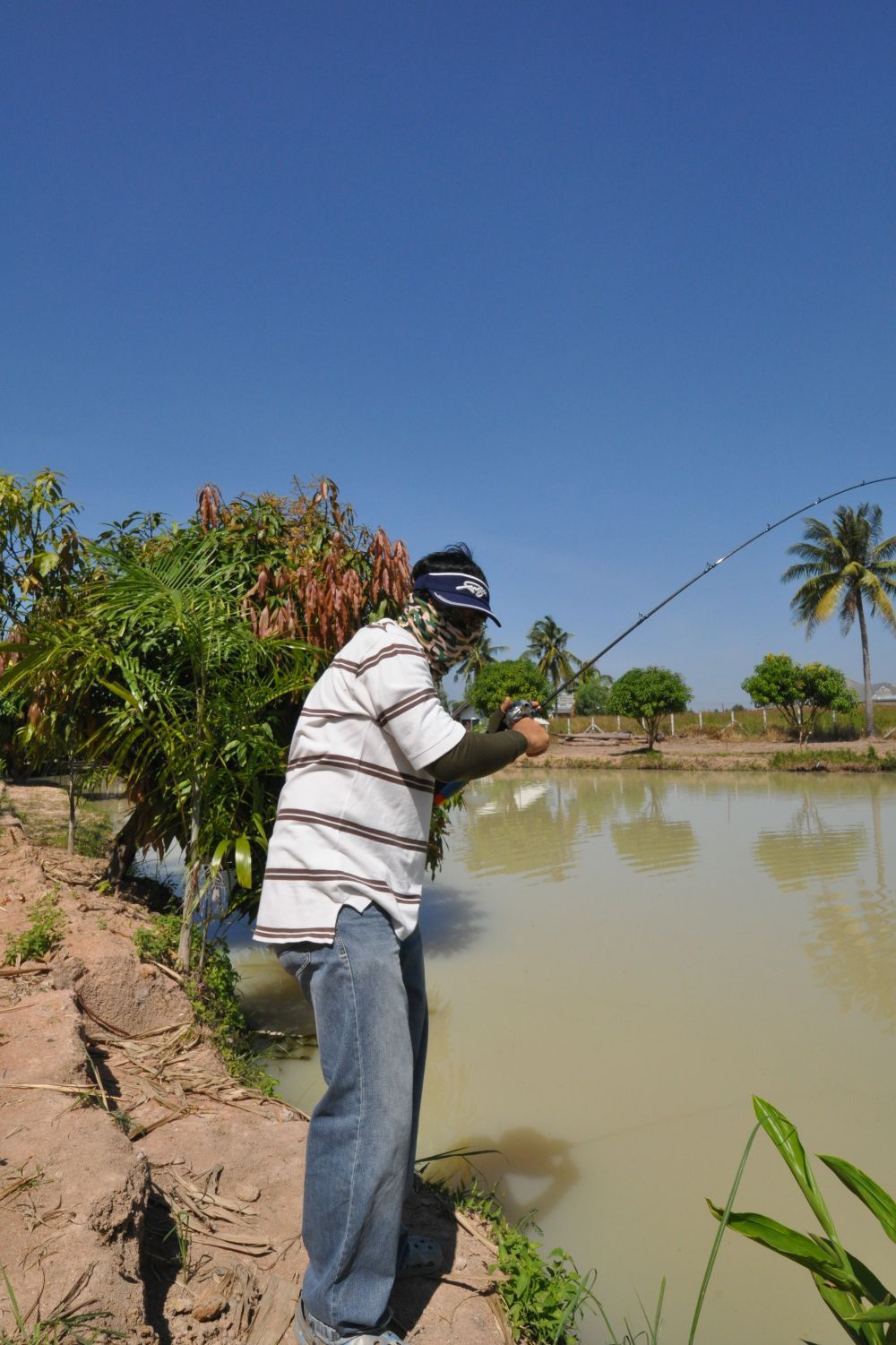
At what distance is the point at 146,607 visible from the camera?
3955mm

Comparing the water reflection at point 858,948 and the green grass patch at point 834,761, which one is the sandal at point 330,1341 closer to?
the water reflection at point 858,948

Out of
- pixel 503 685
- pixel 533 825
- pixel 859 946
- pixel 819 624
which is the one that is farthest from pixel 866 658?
pixel 859 946

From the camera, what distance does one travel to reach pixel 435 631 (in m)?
1.97

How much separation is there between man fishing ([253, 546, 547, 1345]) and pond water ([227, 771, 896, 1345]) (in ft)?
4.19

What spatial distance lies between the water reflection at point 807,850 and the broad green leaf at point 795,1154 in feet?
23.7

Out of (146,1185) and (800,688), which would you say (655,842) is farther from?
(800,688)

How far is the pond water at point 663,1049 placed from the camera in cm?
284

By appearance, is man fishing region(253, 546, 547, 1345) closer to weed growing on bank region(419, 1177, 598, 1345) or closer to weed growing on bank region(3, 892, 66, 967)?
weed growing on bank region(419, 1177, 598, 1345)

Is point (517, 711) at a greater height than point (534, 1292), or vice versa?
point (517, 711)

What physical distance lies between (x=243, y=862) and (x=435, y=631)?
197cm

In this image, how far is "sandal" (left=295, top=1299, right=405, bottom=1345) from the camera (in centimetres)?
158

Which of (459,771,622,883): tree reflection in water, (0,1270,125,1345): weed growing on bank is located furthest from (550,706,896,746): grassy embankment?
(0,1270,125,1345): weed growing on bank

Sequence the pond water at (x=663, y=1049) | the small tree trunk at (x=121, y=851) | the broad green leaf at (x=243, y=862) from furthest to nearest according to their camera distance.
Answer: the small tree trunk at (x=121, y=851)
the broad green leaf at (x=243, y=862)
the pond water at (x=663, y=1049)

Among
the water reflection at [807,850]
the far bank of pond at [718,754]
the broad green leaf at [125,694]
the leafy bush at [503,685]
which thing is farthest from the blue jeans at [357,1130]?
the leafy bush at [503,685]
